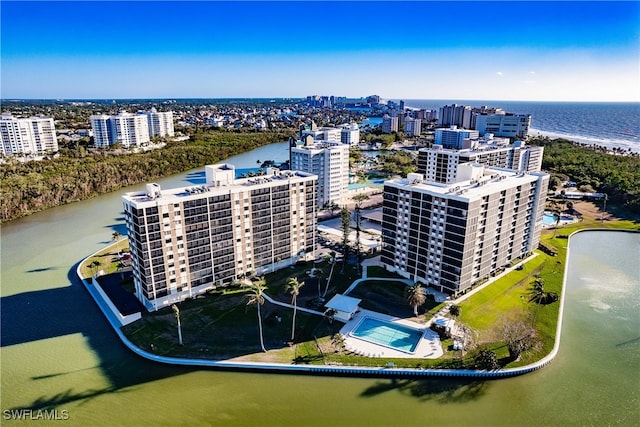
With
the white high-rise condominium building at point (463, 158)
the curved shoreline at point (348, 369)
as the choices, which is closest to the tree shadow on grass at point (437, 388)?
the curved shoreline at point (348, 369)

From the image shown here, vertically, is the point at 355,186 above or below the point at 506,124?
below

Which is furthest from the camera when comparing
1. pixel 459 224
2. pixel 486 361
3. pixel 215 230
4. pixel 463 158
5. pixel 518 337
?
pixel 463 158

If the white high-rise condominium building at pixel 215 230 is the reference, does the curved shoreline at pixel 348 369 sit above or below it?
below

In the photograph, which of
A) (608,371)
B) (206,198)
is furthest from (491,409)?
(206,198)

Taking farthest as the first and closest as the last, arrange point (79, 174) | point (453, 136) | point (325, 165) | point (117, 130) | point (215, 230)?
point (117, 130)
point (453, 136)
point (79, 174)
point (325, 165)
point (215, 230)

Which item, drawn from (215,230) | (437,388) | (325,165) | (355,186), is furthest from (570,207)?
(215,230)

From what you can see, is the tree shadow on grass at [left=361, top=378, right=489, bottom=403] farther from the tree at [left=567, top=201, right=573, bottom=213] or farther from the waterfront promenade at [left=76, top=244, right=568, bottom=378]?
the tree at [left=567, top=201, right=573, bottom=213]

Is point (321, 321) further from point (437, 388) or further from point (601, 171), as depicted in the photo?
point (601, 171)

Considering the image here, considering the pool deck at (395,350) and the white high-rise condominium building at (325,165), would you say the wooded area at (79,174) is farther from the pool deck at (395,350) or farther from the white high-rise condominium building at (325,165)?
the pool deck at (395,350)
